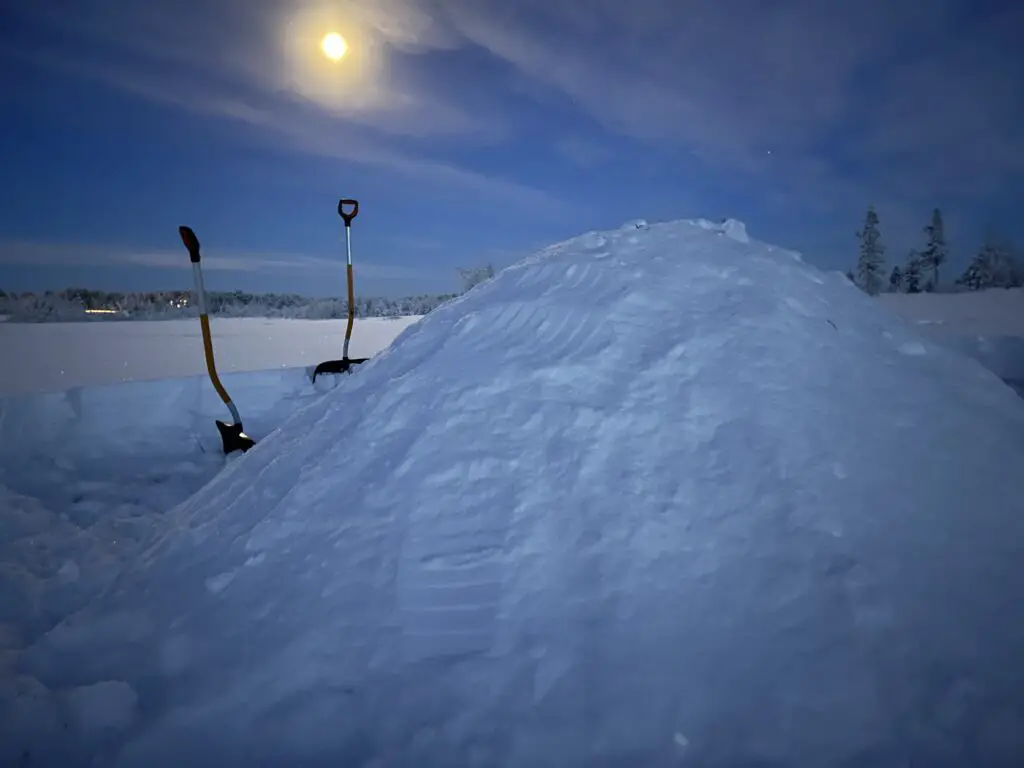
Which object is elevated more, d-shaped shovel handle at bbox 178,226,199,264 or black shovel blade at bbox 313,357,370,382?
d-shaped shovel handle at bbox 178,226,199,264

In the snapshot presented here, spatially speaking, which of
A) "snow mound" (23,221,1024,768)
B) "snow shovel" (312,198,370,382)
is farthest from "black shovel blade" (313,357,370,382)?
"snow mound" (23,221,1024,768)

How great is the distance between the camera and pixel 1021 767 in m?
1.14

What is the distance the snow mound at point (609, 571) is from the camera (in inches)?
50.4

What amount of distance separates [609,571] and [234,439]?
3.84 metres

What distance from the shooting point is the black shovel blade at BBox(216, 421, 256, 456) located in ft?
14.4

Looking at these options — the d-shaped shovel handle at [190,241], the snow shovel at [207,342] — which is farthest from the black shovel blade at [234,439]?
the d-shaped shovel handle at [190,241]

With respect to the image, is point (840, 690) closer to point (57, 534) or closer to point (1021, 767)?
point (1021, 767)

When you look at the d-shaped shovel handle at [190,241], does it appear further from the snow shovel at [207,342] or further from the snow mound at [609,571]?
the snow mound at [609,571]

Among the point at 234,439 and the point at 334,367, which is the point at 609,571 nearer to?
the point at 234,439

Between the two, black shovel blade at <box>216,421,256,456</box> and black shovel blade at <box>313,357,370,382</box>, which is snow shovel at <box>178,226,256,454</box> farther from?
black shovel blade at <box>313,357,370,382</box>

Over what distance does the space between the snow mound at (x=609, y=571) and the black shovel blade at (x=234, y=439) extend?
1997mm

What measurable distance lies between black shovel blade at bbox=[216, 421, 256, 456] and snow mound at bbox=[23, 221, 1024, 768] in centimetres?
200

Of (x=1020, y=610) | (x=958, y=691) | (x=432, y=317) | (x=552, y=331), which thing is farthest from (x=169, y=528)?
(x=1020, y=610)

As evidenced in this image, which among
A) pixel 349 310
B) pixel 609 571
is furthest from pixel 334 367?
pixel 609 571
